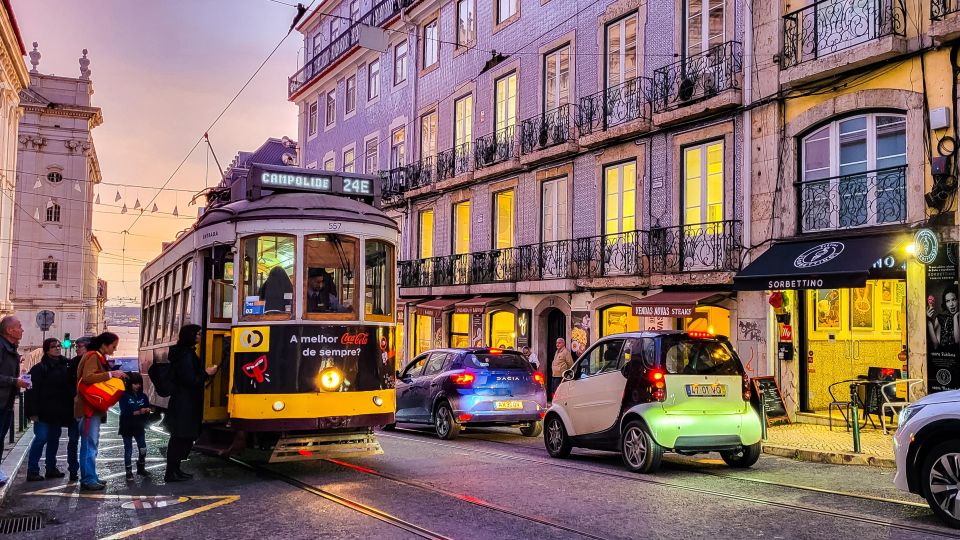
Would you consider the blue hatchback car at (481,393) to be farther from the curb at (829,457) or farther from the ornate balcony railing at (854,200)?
the ornate balcony railing at (854,200)

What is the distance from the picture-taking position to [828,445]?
12742mm

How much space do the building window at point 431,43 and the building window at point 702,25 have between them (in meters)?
12.1

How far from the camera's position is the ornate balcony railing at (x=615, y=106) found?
19.4 m

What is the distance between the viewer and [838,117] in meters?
15.5

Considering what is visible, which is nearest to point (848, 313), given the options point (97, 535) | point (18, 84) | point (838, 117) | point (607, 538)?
point (838, 117)

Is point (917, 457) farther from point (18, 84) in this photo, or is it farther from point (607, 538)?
point (18, 84)

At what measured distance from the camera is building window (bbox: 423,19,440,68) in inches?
1152

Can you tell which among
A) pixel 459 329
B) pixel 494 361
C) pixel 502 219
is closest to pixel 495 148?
pixel 502 219

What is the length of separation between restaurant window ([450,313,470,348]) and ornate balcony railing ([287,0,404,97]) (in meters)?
9.58

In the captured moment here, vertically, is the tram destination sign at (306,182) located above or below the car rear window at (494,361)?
above

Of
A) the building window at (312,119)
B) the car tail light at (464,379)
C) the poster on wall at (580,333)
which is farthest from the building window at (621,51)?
the building window at (312,119)

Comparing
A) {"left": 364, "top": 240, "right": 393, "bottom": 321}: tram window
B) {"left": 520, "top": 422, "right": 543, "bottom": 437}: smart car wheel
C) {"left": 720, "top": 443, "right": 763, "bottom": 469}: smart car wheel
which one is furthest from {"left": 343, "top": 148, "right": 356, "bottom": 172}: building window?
{"left": 720, "top": 443, "right": 763, "bottom": 469}: smart car wheel

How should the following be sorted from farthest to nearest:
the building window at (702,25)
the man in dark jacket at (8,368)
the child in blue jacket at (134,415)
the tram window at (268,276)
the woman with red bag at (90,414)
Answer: the building window at (702,25)
the child in blue jacket at (134,415)
the tram window at (268,276)
the woman with red bag at (90,414)
the man in dark jacket at (8,368)

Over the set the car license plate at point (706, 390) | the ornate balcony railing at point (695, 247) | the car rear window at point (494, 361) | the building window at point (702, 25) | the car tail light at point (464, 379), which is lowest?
the car tail light at point (464, 379)
